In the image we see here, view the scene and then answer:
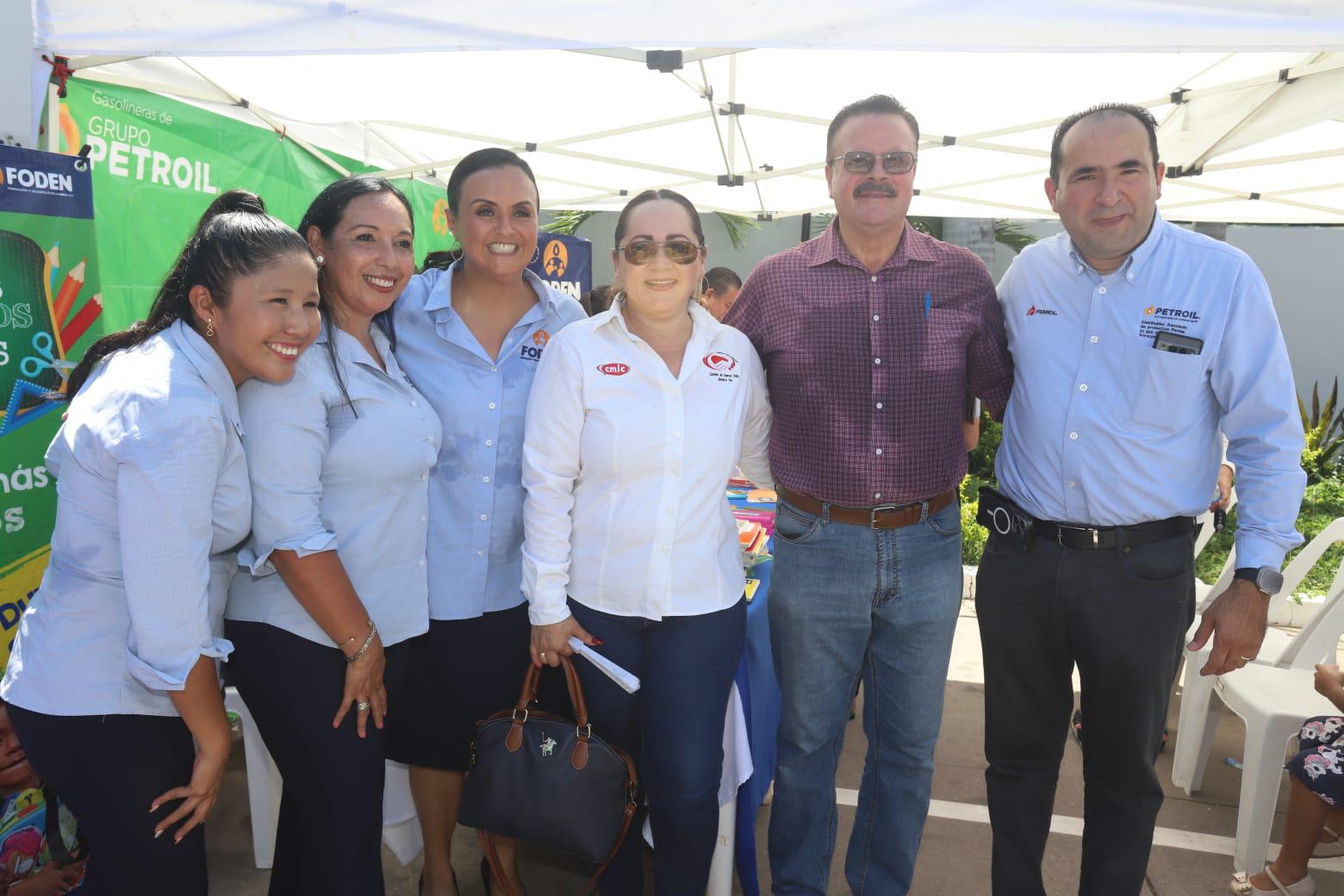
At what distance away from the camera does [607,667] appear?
208 cm

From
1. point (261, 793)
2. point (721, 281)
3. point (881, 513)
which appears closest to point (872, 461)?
Result: point (881, 513)

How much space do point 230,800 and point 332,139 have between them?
383 centimetres

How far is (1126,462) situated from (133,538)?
2190 mm

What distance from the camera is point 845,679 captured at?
7.67ft

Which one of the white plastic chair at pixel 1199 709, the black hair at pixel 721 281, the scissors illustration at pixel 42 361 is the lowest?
the white plastic chair at pixel 1199 709

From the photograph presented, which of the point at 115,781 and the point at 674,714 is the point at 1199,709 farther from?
the point at 115,781

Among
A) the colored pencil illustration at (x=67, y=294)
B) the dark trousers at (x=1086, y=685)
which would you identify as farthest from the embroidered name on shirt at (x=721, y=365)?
the colored pencil illustration at (x=67, y=294)

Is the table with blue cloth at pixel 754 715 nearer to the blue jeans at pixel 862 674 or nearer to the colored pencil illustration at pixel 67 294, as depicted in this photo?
the blue jeans at pixel 862 674

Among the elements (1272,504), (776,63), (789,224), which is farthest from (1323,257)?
(1272,504)

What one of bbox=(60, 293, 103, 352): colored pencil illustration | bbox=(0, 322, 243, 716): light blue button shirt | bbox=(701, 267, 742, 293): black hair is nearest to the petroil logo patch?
bbox=(701, 267, 742, 293): black hair

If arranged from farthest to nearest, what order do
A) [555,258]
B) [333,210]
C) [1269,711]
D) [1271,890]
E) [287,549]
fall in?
[555,258], [1269,711], [1271,890], [333,210], [287,549]

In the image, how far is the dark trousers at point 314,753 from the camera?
6.07 ft

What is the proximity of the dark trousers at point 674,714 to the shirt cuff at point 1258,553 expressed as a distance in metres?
1.24

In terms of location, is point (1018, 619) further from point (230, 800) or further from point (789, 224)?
point (789, 224)
